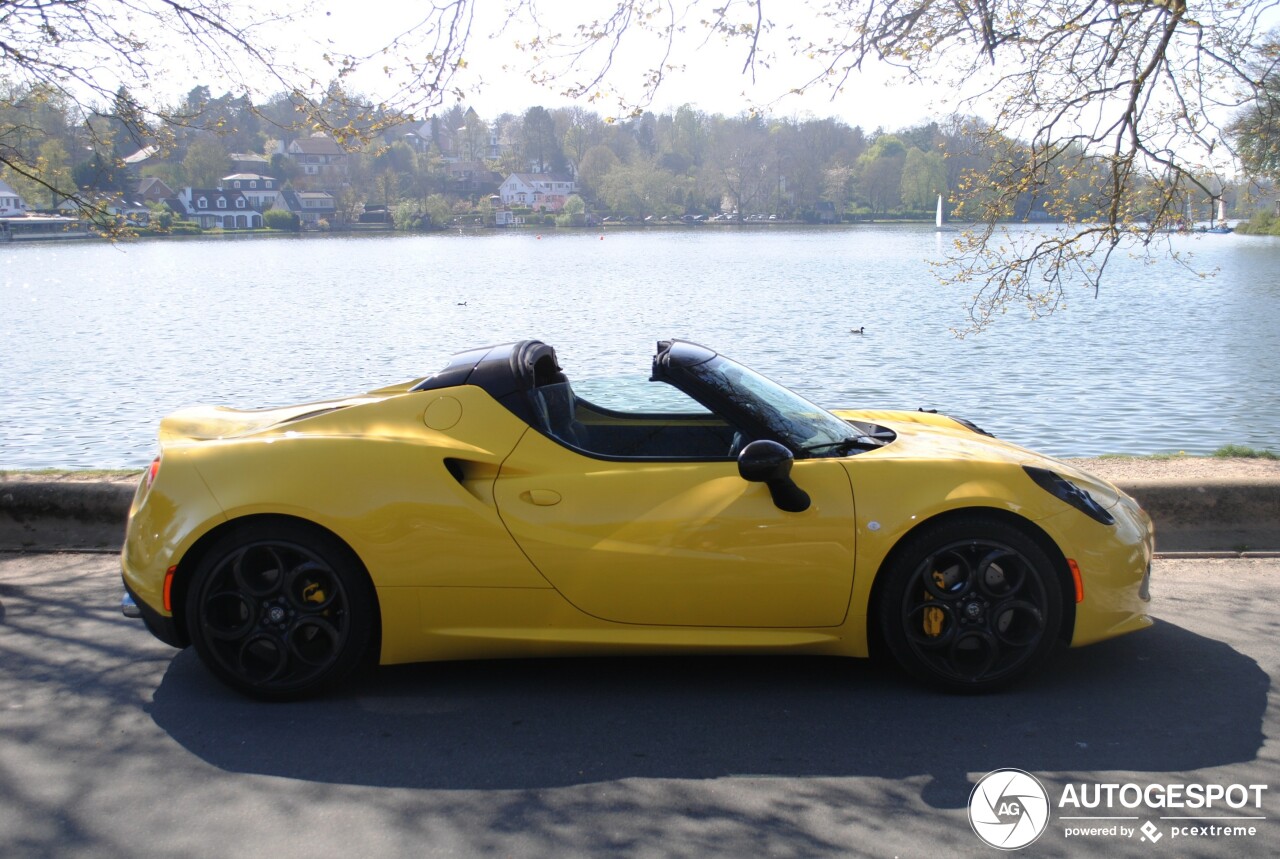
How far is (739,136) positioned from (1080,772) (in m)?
104

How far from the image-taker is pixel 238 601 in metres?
4.36

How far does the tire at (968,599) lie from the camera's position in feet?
14.1

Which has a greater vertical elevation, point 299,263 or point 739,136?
point 739,136

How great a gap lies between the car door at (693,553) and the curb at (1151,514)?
3126mm

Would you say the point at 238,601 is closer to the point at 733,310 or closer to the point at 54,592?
the point at 54,592

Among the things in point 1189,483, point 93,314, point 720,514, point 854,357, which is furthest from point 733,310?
point 720,514

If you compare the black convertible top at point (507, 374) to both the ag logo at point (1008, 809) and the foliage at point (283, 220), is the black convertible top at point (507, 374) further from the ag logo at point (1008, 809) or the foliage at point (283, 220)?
the foliage at point (283, 220)

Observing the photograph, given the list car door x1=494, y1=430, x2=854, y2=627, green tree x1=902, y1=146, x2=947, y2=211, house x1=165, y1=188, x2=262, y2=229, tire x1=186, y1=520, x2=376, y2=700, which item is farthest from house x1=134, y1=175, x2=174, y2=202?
car door x1=494, y1=430, x2=854, y2=627

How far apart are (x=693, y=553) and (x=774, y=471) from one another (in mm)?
420

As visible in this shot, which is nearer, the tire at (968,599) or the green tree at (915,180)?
the tire at (968,599)

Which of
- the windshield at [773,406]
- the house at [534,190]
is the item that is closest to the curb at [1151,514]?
the windshield at [773,406]

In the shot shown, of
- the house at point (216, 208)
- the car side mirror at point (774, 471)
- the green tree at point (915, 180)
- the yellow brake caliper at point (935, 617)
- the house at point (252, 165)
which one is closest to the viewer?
the car side mirror at point (774, 471)

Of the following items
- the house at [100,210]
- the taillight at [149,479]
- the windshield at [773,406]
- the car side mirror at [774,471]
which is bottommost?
the taillight at [149,479]

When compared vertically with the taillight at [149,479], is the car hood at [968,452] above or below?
above
